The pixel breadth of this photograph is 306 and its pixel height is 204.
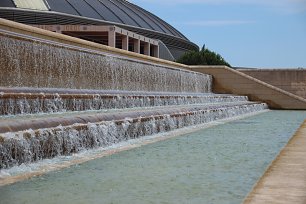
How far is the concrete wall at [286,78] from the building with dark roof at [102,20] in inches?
653

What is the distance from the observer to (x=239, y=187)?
4.45 m

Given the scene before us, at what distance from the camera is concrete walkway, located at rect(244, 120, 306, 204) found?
3723mm

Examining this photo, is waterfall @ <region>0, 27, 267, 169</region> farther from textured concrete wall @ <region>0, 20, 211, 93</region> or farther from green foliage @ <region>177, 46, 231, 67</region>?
green foliage @ <region>177, 46, 231, 67</region>

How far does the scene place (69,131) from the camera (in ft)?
21.2

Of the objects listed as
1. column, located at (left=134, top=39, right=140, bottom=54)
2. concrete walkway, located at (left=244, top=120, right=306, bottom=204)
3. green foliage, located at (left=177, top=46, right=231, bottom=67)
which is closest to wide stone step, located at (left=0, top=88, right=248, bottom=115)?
concrete walkway, located at (left=244, top=120, right=306, bottom=204)

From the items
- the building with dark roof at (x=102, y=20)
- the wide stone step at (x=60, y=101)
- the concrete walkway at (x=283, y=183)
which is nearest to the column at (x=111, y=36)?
the building with dark roof at (x=102, y=20)

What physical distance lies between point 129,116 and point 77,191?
451 cm

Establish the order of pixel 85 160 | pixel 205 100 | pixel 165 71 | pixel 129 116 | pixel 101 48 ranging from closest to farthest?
pixel 85 160
pixel 129 116
pixel 101 48
pixel 205 100
pixel 165 71

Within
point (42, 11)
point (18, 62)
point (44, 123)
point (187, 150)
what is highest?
point (42, 11)

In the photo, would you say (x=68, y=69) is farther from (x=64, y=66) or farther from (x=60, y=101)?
(x=60, y=101)

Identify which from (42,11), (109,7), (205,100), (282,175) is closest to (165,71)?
(205,100)

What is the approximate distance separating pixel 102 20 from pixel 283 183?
179 ft

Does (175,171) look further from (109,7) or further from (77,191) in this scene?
(109,7)

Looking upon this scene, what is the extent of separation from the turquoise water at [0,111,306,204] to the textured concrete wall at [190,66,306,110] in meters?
18.4
